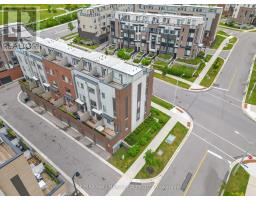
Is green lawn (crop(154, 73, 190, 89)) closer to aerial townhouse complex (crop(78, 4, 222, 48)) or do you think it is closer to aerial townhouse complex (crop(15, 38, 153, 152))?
aerial townhouse complex (crop(15, 38, 153, 152))

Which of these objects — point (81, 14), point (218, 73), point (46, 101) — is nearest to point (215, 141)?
point (218, 73)

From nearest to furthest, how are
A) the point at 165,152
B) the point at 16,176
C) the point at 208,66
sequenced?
the point at 16,176 < the point at 165,152 < the point at 208,66

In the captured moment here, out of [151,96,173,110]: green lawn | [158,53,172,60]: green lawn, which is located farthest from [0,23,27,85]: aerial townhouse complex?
[158,53,172,60]: green lawn

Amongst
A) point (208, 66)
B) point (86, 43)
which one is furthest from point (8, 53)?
point (208, 66)

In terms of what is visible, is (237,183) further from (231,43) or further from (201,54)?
(231,43)

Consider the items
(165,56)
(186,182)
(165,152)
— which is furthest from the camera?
(165,56)

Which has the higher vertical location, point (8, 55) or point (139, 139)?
point (8, 55)

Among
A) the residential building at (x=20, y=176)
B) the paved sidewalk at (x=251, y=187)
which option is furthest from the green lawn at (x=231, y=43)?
the residential building at (x=20, y=176)

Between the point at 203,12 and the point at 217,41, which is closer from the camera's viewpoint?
the point at 203,12

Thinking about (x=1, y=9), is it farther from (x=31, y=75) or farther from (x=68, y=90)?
(x=68, y=90)
